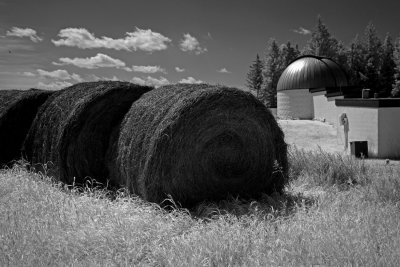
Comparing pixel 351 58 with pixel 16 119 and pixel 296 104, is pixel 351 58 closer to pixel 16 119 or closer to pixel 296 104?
pixel 296 104

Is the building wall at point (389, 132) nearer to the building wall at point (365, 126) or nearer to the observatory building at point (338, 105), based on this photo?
the observatory building at point (338, 105)

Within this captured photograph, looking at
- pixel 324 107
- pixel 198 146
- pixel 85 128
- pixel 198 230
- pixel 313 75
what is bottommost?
pixel 198 230

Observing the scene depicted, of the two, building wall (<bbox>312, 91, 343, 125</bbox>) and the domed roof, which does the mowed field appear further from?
the domed roof

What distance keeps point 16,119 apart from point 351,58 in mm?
43936

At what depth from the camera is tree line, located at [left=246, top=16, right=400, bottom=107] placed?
1669 inches

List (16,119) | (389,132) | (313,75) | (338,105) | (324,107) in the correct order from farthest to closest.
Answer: (313,75) → (324,107) → (338,105) → (389,132) → (16,119)

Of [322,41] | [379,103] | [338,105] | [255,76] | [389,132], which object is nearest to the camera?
[379,103]

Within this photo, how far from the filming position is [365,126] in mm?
14648

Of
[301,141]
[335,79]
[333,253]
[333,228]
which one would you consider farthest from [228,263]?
[335,79]

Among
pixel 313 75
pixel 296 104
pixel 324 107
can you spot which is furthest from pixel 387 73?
pixel 324 107

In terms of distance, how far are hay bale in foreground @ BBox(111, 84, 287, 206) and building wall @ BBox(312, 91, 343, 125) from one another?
59.5 ft

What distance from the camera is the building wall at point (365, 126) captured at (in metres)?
14.2

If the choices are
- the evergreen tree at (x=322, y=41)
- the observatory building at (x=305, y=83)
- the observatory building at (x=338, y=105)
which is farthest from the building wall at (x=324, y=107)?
the evergreen tree at (x=322, y=41)

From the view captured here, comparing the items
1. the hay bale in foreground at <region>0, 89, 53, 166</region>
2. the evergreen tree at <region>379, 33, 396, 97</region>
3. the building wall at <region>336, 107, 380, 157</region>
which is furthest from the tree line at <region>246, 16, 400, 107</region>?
the hay bale in foreground at <region>0, 89, 53, 166</region>
